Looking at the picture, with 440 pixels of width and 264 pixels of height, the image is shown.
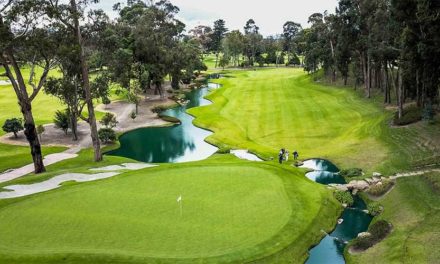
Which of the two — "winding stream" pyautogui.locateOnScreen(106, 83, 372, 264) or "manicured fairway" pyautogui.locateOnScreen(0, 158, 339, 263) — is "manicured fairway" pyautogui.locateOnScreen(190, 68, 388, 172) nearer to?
"winding stream" pyautogui.locateOnScreen(106, 83, 372, 264)

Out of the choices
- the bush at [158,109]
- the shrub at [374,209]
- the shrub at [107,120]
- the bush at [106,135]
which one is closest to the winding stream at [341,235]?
the shrub at [374,209]

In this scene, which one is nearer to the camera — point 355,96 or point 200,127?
point 200,127

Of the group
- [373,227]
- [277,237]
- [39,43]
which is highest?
[39,43]

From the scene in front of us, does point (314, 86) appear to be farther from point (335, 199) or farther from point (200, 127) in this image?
point (335, 199)

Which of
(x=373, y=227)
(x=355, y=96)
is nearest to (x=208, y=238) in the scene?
(x=373, y=227)

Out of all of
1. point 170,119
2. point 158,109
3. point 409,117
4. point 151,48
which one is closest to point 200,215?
point 409,117

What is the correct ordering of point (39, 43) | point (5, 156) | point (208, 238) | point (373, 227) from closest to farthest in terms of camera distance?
1. point (208, 238)
2. point (373, 227)
3. point (39, 43)
4. point (5, 156)

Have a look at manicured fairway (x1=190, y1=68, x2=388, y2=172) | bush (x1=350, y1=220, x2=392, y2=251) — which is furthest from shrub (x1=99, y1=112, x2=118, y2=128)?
bush (x1=350, y1=220, x2=392, y2=251)
